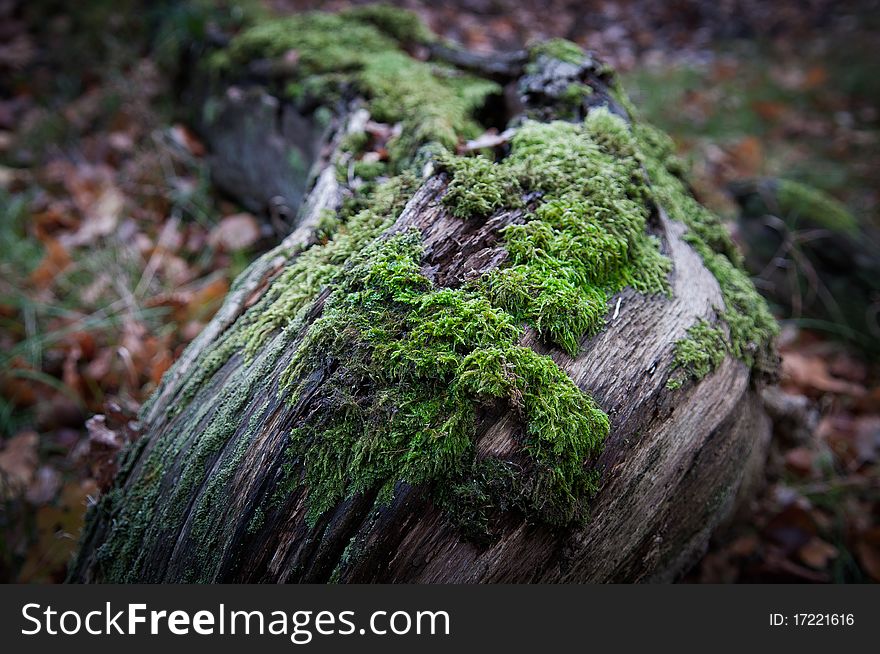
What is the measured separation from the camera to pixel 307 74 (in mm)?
3168

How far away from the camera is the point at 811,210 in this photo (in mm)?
3492

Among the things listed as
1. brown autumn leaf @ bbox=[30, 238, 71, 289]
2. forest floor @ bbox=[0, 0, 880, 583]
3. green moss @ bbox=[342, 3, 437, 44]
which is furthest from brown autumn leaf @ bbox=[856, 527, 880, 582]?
brown autumn leaf @ bbox=[30, 238, 71, 289]

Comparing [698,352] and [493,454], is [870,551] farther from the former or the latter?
[493,454]

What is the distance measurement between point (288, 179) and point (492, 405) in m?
2.47

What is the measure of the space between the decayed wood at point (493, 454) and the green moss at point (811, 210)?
7.51 ft

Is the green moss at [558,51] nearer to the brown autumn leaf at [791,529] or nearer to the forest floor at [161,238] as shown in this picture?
the forest floor at [161,238]

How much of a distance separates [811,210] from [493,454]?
3252 mm

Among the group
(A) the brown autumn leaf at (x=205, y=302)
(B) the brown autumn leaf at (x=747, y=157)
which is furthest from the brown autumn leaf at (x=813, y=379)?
(A) the brown autumn leaf at (x=205, y=302)

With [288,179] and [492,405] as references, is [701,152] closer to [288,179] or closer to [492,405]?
[288,179]

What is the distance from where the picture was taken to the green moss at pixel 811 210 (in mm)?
3455

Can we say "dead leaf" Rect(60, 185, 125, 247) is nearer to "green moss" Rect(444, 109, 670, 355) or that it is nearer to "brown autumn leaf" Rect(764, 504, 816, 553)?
"green moss" Rect(444, 109, 670, 355)

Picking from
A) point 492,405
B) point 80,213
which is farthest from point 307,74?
point 492,405

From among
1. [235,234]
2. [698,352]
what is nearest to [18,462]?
[235,234]

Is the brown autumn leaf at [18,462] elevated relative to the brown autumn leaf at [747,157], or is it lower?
lower
